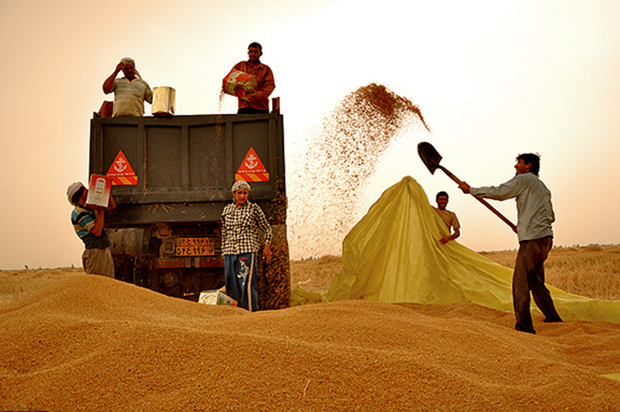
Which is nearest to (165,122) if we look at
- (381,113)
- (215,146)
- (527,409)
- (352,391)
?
(215,146)

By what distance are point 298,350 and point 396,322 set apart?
1190 millimetres

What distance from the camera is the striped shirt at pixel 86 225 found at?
17.1ft

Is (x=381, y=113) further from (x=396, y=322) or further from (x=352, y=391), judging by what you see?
(x=352, y=391)

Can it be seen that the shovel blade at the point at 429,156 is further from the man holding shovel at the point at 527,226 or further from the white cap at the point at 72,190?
the white cap at the point at 72,190

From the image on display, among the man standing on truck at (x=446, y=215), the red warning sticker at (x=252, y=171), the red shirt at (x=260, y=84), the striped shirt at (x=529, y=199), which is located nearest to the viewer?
the striped shirt at (x=529, y=199)

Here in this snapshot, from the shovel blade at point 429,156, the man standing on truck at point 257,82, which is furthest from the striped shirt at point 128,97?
the shovel blade at point 429,156

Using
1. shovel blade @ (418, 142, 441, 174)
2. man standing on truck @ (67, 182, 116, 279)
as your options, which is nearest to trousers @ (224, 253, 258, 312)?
man standing on truck @ (67, 182, 116, 279)

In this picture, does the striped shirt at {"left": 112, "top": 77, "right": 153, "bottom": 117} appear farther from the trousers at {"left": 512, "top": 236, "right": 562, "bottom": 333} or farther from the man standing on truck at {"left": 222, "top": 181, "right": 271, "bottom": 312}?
the trousers at {"left": 512, "top": 236, "right": 562, "bottom": 333}

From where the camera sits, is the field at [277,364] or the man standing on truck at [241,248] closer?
the field at [277,364]

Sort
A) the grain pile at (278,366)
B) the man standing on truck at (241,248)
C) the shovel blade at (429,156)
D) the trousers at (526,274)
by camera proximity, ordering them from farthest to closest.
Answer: the shovel blade at (429,156) → the man standing on truck at (241,248) → the trousers at (526,274) → the grain pile at (278,366)

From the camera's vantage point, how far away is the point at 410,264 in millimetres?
6598

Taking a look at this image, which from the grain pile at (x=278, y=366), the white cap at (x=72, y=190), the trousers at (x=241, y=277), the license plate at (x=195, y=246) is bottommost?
the grain pile at (x=278, y=366)

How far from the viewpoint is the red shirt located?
260 inches

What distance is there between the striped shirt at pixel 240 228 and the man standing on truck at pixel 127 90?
234 cm
